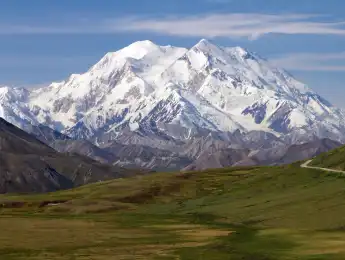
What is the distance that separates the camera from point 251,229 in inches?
7756

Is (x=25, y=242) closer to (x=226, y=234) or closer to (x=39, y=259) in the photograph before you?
(x=39, y=259)

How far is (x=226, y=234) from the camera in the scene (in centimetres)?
18200

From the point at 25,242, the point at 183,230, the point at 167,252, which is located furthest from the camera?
the point at 183,230

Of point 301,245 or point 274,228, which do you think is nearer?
point 301,245

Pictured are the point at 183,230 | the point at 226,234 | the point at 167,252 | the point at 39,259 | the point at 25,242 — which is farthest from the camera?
the point at 183,230

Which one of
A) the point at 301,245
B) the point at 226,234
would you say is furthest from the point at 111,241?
the point at 301,245

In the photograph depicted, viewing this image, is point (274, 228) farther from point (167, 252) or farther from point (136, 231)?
point (167, 252)

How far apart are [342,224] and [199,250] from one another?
55.6 meters

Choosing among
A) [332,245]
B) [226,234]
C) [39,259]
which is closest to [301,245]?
[332,245]

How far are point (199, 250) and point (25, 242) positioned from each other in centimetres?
4062

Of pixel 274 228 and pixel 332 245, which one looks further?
pixel 274 228

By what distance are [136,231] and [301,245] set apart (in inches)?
2147

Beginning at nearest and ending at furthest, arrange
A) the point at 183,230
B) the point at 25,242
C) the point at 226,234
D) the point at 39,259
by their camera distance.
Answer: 1. the point at 39,259
2. the point at 25,242
3. the point at 226,234
4. the point at 183,230

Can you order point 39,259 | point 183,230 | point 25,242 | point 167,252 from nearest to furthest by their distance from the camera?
point 39,259 → point 167,252 → point 25,242 → point 183,230
